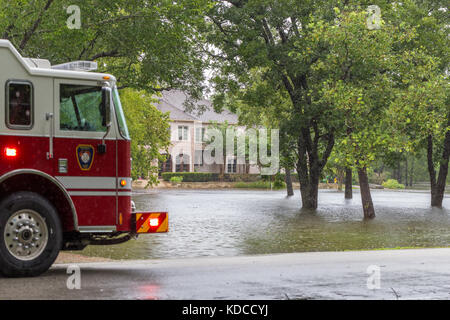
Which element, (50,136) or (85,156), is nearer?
(50,136)

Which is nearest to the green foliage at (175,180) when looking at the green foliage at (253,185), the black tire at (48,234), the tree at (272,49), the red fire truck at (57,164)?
the green foliage at (253,185)

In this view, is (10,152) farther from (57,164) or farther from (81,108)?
(81,108)

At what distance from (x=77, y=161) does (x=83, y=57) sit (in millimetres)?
11546

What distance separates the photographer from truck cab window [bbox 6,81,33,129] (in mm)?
9211

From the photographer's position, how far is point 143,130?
42.9 m

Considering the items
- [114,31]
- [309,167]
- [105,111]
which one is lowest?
[309,167]

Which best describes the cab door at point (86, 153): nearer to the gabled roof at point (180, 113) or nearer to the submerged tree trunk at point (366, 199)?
the submerged tree trunk at point (366, 199)

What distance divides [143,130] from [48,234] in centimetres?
3400

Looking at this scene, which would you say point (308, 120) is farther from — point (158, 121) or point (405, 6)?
point (158, 121)

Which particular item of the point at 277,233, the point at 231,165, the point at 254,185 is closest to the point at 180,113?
the point at 231,165

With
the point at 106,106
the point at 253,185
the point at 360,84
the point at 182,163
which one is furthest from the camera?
the point at 182,163

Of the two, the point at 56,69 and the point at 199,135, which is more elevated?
the point at 199,135

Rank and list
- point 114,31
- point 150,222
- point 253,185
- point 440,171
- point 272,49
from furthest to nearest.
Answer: point 253,185, point 440,171, point 272,49, point 114,31, point 150,222

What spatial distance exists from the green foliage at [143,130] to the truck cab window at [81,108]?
21606 mm
